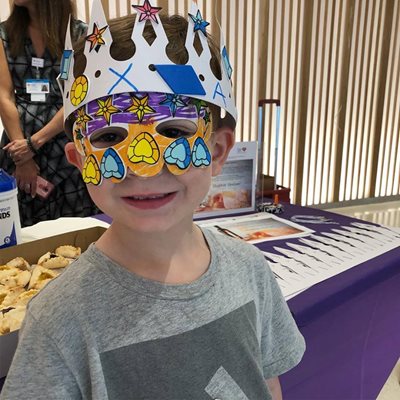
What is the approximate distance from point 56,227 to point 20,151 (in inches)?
23.6

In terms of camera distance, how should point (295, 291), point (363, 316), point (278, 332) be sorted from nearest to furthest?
point (278, 332), point (295, 291), point (363, 316)

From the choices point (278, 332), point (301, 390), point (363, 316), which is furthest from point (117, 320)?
point (363, 316)

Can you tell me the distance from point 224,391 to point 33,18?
63.9 inches

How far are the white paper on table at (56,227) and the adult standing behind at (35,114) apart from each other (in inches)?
17.4

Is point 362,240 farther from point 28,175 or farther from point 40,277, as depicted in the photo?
point 28,175

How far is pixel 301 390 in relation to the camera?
1089 mm

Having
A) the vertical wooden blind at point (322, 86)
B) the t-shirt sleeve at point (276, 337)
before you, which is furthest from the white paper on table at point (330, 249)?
the vertical wooden blind at point (322, 86)

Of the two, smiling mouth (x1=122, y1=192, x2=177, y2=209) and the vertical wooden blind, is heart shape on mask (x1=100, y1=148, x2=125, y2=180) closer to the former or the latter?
smiling mouth (x1=122, y1=192, x2=177, y2=209)

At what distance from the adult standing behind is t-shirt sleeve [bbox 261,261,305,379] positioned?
46.6 inches

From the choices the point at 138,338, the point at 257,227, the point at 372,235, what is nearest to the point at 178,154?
the point at 138,338

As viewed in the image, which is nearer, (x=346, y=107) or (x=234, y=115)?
(x=234, y=115)

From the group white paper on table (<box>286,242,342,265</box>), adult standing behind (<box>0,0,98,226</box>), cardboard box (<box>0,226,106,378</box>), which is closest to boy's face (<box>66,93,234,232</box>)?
cardboard box (<box>0,226,106,378</box>)

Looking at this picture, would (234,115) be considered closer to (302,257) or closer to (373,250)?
(302,257)

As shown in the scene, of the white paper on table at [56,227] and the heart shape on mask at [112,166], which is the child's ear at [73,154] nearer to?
the heart shape on mask at [112,166]
